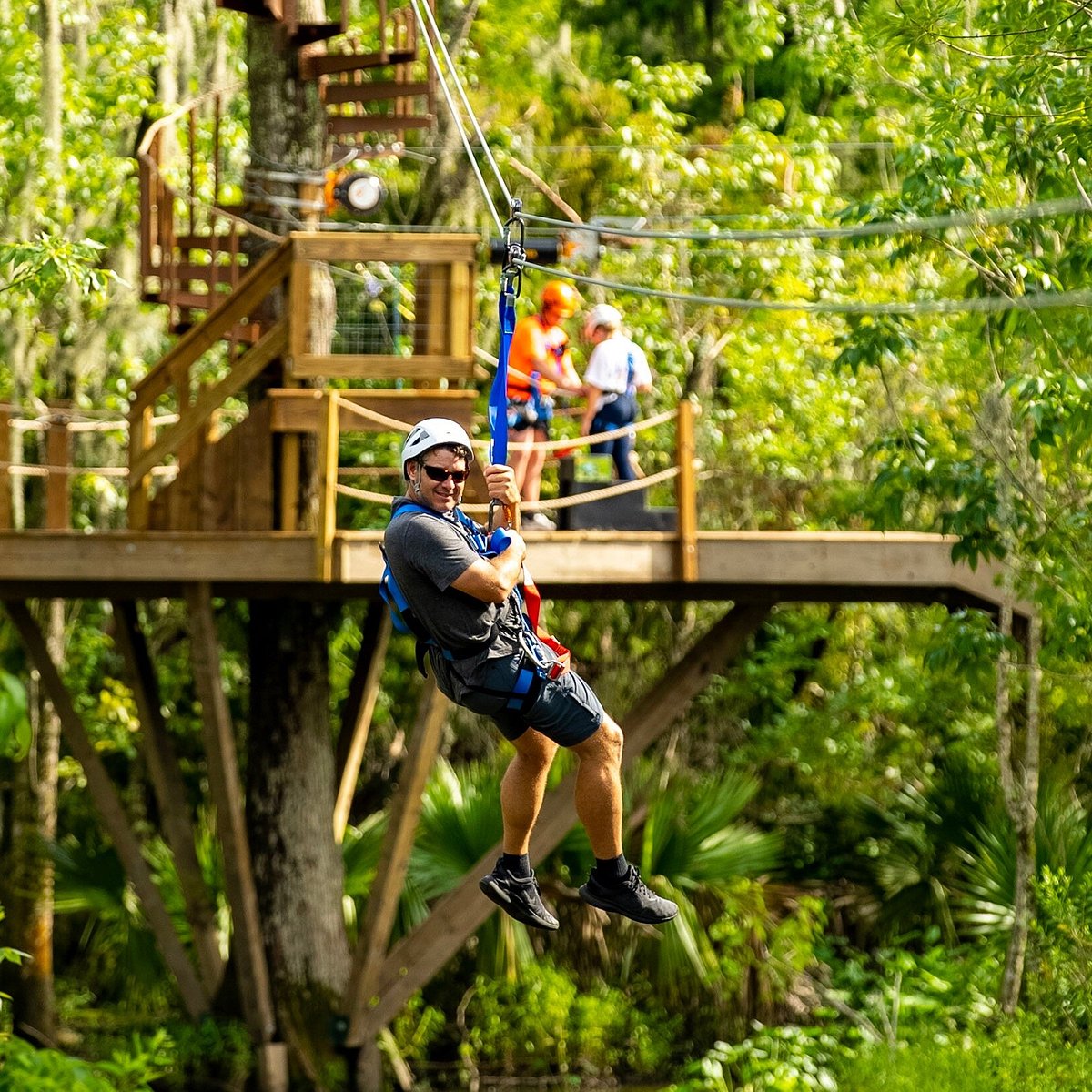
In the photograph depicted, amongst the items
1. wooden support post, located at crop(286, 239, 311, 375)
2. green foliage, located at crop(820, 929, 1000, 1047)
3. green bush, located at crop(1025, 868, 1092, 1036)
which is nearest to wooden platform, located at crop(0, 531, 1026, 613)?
wooden support post, located at crop(286, 239, 311, 375)

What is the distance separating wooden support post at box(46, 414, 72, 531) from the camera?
11094mm

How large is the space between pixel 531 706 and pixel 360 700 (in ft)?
26.9

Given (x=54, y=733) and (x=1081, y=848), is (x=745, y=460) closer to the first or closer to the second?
(x=1081, y=848)

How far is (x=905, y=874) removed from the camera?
13594mm

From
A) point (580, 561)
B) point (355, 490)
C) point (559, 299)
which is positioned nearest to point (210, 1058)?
point (355, 490)

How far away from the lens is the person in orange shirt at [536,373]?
1045cm

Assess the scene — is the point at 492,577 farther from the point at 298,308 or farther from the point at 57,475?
the point at 57,475

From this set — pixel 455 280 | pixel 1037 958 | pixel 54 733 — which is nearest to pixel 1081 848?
pixel 1037 958

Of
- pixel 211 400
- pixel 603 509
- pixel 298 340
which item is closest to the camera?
pixel 298 340

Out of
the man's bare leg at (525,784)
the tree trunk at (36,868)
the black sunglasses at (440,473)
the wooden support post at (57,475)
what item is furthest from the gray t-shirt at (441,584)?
the tree trunk at (36,868)

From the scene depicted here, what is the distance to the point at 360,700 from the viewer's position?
13570mm

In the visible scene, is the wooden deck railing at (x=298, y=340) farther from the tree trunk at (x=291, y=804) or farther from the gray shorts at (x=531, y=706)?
the gray shorts at (x=531, y=706)

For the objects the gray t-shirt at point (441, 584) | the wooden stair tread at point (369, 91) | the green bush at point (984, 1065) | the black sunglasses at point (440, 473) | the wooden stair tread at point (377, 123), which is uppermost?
the wooden stair tread at point (369, 91)

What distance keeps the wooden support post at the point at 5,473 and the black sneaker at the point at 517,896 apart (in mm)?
6092
